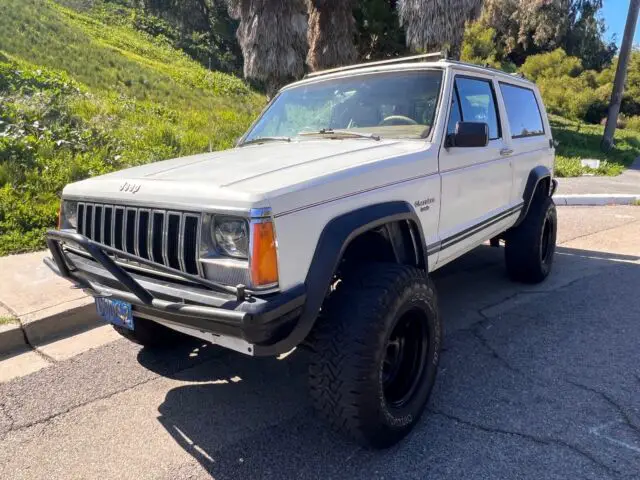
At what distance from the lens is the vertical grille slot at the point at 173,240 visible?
245 centimetres

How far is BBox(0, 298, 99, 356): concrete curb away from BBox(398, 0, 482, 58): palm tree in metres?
11.3

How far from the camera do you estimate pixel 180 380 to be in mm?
3486

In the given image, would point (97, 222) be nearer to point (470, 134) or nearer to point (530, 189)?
point (470, 134)

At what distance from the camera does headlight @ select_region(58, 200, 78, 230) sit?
3201 mm

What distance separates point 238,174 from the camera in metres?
2.61

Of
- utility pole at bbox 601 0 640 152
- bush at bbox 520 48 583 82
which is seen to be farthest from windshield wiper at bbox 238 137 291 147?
bush at bbox 520 48 583 82

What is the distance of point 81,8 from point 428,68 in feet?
144

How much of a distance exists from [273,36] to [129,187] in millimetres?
11285

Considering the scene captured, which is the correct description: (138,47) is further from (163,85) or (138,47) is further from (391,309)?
(391,309)

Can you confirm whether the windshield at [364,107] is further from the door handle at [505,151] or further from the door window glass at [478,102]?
the door handle at [505,151]

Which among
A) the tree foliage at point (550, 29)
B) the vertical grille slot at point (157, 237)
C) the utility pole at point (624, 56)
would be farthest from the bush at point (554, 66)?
the vertical grille slot at point (157, 237)

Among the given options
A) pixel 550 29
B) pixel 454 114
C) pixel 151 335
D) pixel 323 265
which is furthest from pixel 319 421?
pixel 550 29

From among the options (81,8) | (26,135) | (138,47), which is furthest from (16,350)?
(81,8)

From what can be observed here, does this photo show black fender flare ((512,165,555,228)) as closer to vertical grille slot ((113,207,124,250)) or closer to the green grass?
vertical grille slot ((113,207,124,250))
